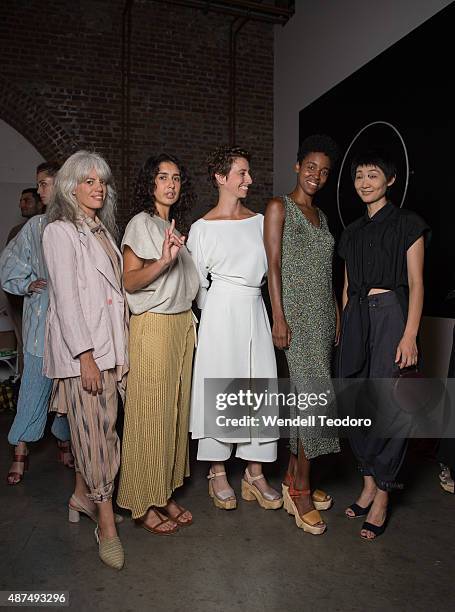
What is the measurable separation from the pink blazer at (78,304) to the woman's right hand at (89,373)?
3 centimetres

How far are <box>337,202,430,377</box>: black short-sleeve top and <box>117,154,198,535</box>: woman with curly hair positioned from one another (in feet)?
2.54

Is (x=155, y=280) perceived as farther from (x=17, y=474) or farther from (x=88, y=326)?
Answer: (x=17, y=474)

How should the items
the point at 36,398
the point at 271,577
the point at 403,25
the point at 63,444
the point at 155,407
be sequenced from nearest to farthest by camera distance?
the point at 271,577 → the point at 155,407 → the point at 36,398 → the point at 63,444 → the point at 403,25

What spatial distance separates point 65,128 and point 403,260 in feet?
17.2

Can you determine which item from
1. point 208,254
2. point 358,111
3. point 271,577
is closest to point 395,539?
point 271,577

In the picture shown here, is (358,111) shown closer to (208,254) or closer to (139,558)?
(208,254)

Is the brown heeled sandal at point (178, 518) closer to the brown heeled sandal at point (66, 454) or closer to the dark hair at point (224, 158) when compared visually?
the brown heeled sandal at point (66, 454)

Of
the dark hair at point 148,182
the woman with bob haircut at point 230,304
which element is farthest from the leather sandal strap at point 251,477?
the dark hair at point 148,182

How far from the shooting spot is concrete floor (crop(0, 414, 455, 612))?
2.07 meters

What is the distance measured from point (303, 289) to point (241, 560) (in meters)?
1.24

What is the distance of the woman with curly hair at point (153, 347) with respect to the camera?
2.46 m

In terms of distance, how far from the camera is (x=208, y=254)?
2.74 metres

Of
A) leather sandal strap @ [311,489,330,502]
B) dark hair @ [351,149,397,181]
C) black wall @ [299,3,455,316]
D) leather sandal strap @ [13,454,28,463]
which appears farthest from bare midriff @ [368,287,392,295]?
leather sandal strap @ [13,454,28,463]

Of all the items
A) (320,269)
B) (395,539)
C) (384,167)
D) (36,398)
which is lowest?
(395,539)
